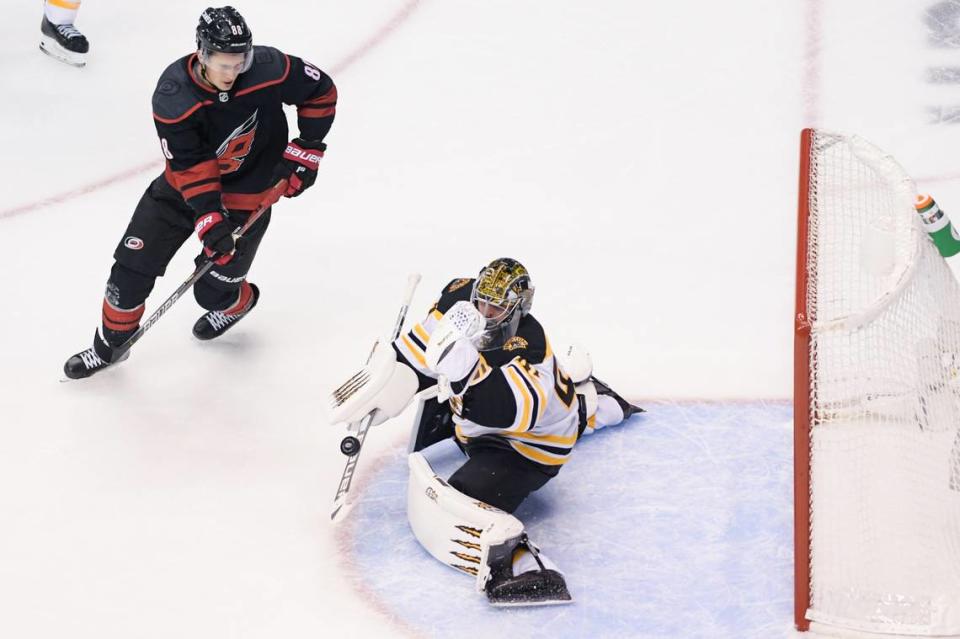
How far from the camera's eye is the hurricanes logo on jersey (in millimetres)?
3971

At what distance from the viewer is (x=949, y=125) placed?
5.53 meters

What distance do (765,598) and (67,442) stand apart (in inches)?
76.4

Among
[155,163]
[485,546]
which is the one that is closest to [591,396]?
[485,546]

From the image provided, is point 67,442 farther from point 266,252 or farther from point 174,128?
point 266,252

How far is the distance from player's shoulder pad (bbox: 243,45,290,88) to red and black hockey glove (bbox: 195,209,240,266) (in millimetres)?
377

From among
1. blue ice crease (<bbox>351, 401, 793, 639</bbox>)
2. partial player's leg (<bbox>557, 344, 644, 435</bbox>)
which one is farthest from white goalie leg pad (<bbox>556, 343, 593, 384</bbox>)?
blue ice crease (<bbox>351, 401, 793, 639</bbox>)

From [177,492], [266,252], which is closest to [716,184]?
[266,252]

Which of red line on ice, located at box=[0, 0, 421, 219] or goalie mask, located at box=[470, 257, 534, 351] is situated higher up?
goalie mask, located at box=[470, 257, 534, 351]

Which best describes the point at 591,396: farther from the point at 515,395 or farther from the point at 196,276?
the point at 196,276

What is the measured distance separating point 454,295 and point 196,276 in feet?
3.36

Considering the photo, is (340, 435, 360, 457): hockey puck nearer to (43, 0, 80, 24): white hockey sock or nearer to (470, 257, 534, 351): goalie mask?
(470, 257, 534, 351): goalie mask

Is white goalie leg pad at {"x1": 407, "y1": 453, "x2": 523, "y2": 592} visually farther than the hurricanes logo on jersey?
No

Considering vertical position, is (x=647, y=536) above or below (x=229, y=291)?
above

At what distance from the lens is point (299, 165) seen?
4.17m
